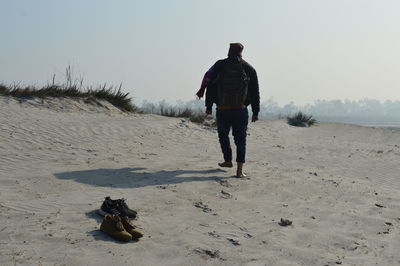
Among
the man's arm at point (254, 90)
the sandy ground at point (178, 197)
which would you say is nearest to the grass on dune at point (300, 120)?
the sandy ground at point (178, 197)

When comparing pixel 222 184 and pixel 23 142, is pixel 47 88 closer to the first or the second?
pixel 23 142

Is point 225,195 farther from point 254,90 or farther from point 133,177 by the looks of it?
point 254,90

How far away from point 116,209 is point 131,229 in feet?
1.33

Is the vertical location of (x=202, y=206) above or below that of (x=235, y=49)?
below

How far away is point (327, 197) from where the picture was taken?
20.5 ft

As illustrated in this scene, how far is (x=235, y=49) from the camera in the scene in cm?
679

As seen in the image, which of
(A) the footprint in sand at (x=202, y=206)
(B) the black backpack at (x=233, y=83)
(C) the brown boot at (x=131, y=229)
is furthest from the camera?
(B) the black backpack at (x=233, y=83)

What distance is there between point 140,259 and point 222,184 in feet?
8.62

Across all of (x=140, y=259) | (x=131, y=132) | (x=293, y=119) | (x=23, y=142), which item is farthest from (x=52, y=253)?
(x=293, y=119)

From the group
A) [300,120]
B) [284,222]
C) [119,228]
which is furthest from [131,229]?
[300,120]

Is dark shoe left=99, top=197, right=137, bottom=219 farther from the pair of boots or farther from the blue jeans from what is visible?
the blue jeans

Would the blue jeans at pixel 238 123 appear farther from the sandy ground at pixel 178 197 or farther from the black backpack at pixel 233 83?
the sandy ground at pixel 178 197

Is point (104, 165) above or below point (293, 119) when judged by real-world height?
below

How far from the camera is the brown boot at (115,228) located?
162 inches
